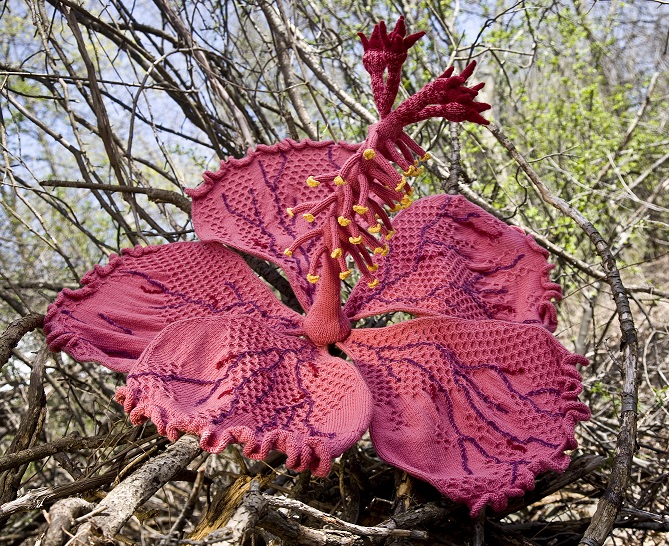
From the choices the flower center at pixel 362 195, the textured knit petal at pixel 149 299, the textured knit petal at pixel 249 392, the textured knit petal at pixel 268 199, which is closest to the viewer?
the textured knit petal at pixel 249 392

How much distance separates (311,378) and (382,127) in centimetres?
30

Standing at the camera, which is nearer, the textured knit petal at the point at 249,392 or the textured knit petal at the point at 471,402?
the textured knit petal at the point at 249,392

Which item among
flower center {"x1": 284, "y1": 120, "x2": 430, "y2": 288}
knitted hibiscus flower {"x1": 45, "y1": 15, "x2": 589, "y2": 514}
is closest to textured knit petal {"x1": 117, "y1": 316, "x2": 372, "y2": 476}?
knitted hibiscus flower {"x1": 45, "y1": 15, "x2": 589, "y2": 514}

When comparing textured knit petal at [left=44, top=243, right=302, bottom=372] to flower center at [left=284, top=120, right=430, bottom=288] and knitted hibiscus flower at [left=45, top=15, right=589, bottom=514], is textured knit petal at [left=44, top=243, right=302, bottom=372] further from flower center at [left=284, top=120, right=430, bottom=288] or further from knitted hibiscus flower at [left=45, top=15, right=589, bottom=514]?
flower center at [left=284, top=120, right=430, bottom=288]

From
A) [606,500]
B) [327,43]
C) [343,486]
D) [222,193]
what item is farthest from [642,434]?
[327,43]

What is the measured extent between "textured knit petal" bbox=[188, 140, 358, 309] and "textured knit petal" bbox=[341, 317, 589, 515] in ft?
0.55

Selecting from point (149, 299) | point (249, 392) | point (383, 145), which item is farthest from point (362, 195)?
point (149, 299)

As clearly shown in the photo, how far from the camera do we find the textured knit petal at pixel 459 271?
0.96 m

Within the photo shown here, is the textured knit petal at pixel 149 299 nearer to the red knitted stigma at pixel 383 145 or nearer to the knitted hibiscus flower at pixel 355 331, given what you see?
the knitted hibiscus flower at pixel 355 331

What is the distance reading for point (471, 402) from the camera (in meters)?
0.87

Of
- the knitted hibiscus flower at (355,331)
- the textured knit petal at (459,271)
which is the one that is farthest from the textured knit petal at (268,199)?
the textured knit petal at (459,271)

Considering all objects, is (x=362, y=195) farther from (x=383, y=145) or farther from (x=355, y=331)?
(x=355, y=331)

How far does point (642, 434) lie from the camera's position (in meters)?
1.15

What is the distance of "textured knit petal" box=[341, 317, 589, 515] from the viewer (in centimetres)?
78
